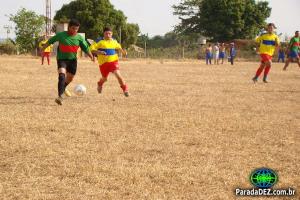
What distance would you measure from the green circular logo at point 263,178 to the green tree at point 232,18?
57.6 metres

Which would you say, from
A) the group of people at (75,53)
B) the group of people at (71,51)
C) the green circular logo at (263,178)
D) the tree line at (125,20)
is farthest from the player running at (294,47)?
the tree line at (125,20)

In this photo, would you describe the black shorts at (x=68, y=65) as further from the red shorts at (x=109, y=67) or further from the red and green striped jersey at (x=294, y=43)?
the red and green striped jersey at (x=294, y=43)

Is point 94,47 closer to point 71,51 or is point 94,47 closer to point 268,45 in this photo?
point 71,51

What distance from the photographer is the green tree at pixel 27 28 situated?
2270 inches

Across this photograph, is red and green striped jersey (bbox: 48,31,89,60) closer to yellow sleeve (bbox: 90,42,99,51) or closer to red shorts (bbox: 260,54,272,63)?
yellow sleeve (bbox: 90,42,99,51)

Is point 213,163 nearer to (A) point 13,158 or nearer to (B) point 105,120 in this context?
(A) point 13,158

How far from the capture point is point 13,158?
4.95 m

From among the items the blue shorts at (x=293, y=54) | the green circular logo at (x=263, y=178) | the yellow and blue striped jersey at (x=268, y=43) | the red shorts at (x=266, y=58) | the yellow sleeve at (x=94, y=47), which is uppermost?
the yellow and blue striped jersey at (x=268, y=43)

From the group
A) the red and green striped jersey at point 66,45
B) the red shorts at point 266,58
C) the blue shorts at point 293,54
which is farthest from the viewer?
the blue shorts at point 293,54

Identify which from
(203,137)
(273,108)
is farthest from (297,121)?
(203,137)

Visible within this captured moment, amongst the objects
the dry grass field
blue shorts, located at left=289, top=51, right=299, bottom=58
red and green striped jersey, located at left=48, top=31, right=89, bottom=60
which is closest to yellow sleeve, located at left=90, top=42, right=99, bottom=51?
red and green striped jersey, located at left=48, top=31, right=89, bottom=60

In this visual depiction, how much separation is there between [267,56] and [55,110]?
8952mm

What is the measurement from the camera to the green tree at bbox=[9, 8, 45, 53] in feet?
189

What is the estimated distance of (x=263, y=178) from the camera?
4.30 meters
